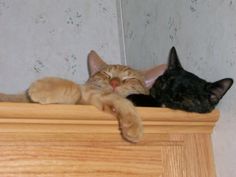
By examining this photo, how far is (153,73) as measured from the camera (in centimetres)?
129

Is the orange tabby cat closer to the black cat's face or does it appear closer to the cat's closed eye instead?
the black cat's face

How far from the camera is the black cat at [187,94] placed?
3.23 ft

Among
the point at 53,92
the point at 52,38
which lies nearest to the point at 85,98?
the point at 53,92

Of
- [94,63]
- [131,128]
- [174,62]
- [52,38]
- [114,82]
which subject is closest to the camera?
[131,128]

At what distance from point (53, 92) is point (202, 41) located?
522 mm

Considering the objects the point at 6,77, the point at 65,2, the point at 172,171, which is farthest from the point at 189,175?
A: the point at 65,2

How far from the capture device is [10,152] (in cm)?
76

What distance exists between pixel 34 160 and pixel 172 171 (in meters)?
0.38

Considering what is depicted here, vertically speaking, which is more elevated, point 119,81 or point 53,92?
point 53,92

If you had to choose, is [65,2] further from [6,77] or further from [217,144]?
[217,144]

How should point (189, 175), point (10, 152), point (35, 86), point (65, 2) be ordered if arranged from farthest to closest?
point (65, 2) → point (189, 175) → point (35, 86) → point (10, 152)

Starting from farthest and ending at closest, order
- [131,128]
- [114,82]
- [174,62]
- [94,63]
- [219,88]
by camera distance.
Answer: [94,63]
[114,82]
[174,62]
[219,88]
[131,128]

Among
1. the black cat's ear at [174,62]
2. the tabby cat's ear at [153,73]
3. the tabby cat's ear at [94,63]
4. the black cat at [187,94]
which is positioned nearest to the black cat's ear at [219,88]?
the black cat at [187,94]

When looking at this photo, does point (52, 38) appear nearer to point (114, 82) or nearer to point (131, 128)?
point (114, 82)
